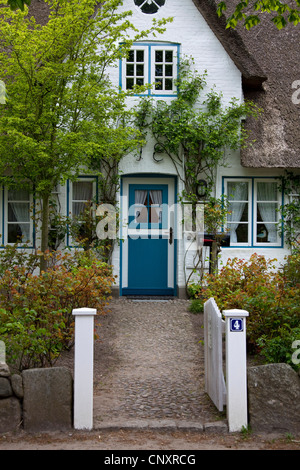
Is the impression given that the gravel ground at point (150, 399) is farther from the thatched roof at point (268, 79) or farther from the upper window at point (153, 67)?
the upper window at point (153, 67)

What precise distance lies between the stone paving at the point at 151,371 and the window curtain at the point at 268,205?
264cm

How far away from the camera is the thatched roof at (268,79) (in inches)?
410

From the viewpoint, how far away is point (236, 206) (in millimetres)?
10922

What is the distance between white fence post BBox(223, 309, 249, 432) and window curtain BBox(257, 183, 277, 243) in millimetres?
6573

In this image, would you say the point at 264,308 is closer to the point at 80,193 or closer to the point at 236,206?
the point at 236,206

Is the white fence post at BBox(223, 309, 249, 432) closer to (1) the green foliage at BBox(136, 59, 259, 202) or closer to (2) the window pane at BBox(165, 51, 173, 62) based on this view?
(1) the green foliage at BBox(136, 59, 259, 202)

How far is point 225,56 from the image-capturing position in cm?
1052

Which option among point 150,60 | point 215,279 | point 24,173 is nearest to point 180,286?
point 215,279

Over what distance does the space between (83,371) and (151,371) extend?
1.80 meters

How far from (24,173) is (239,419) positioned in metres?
5.61

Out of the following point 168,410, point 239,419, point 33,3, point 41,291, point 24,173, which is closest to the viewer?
point 239,419

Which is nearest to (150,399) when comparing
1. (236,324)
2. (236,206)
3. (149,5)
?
(236,324)

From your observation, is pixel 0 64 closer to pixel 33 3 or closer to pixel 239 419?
pixel 33 3

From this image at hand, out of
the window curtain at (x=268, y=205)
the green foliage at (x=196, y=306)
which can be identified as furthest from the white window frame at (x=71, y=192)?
the window curtain at (x=268, y=205)
